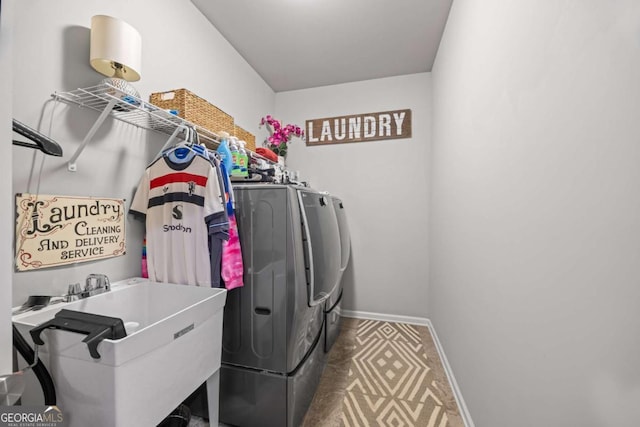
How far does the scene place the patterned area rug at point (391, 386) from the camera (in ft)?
5.26

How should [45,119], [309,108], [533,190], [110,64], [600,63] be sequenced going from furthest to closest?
1. [309,108]
2. [110,64]
3. [45,119]
4. [533,190]
5. [600,63]

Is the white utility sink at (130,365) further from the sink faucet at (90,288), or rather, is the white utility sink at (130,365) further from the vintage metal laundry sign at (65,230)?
the vintage metal laundry sign at (65,230)

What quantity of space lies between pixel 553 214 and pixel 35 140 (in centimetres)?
169

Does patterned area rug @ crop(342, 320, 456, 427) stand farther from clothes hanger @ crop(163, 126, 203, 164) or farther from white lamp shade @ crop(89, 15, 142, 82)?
white lamp shade @ crop(89, 15, 142, 82)

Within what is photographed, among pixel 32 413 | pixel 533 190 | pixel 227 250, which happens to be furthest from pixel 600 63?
pixel 32 413

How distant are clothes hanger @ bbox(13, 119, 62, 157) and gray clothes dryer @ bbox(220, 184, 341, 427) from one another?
75 cm

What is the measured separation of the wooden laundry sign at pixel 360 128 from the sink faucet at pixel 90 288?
2.53 meters

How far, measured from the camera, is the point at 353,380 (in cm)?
195

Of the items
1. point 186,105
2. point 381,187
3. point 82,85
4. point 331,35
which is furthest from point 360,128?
point 82,85

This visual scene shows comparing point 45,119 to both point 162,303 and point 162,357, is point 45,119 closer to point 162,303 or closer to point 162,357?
point 162,303

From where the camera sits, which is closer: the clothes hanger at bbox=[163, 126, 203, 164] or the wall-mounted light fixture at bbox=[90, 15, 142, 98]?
the wall-mounted light fixture at bbox=[90, 15, 142, 98]

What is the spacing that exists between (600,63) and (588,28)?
11 cm

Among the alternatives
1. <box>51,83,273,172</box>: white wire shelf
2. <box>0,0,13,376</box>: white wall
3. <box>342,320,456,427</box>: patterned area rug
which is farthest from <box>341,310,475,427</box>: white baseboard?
<box>51,83,273,172</box>: white wire shelf

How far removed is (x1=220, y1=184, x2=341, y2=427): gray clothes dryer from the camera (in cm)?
139
